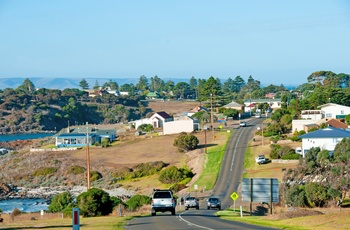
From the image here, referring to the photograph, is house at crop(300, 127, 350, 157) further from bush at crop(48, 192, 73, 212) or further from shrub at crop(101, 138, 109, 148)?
shrub at crop(101, 138, 109, 148)

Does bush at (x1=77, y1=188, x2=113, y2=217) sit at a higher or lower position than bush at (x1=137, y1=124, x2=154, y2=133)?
lower

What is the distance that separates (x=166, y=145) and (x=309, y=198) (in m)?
60.5

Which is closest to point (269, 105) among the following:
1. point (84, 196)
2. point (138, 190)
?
→ point (138, 190)

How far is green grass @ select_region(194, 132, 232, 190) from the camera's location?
263ft

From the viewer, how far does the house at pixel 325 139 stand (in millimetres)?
82062

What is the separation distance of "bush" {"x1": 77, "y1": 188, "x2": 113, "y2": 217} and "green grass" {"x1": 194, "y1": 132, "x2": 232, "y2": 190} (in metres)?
35.4

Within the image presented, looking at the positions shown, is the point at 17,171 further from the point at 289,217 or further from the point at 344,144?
the point at 289,217

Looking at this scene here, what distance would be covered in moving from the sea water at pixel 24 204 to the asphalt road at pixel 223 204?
20.8 m

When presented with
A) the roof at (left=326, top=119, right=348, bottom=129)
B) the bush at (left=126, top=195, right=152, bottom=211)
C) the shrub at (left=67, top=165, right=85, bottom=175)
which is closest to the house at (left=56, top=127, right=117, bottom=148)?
the shrub at (left=67, top=165, right=85, bottom=175)

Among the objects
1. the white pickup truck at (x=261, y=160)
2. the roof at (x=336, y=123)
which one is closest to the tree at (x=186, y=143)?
the white pickup truck at (x=261, y=160)

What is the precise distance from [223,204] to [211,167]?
1006 inches

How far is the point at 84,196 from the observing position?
135 feet

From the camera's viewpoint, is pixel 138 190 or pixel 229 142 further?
pixel 229 142

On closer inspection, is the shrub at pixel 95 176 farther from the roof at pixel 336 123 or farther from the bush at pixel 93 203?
the bush at pixel 93 203
